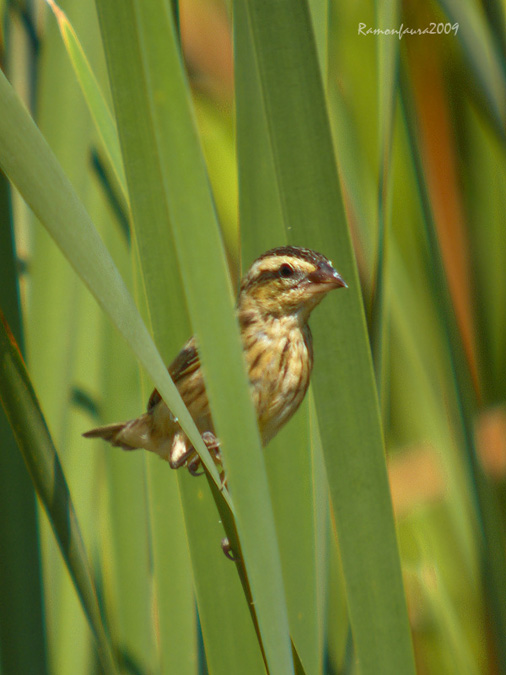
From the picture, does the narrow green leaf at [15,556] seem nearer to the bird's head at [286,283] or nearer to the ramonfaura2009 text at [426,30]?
the bird's head at [286,283]

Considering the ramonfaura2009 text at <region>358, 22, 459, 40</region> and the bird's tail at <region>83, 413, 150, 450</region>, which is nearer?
the bird's tail at <region>83, 413, 150, 450</region>

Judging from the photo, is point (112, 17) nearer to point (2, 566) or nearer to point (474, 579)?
point (2, 566)

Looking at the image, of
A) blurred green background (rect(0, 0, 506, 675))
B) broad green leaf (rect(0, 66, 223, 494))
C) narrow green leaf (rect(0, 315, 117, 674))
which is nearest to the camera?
broad green leaf (rect(0, 66, 223, 494))

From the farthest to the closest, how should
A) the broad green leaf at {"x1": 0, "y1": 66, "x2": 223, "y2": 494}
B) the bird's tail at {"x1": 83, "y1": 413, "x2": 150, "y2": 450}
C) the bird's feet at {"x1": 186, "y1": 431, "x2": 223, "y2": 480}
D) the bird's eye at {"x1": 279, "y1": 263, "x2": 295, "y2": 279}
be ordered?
the bird's eye at {"x1": 279, "y1": 263, "x2": 295, "y2": 279}, the bird's feet at {"x1": 186, "y1": 431, "x2": 223, "y2": 480}, the bird's tail at {"x1": 83, "y1": 413, "x2": 150, "y2": 450}, the broad green leaf at {"x1": 0, "y1": 66, "x2": 223, "y2": 494}

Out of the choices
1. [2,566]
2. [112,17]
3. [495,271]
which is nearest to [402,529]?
[495,271]

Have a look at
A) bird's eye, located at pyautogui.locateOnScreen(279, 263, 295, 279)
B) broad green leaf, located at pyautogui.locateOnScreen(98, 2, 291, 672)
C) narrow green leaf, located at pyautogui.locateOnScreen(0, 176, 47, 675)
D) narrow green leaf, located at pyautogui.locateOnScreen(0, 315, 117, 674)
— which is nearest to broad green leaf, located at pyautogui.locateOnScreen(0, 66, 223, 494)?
broad green leaf, located at pyautogui.locateOnScreen(98, 2, 291, 672)

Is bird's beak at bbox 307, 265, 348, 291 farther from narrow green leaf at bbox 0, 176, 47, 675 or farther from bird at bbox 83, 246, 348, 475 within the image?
narrow green leaf at bbox 0, 176, 47, 675

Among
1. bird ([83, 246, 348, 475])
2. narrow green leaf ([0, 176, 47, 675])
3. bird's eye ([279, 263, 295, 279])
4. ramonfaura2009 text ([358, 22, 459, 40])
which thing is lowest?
narrow green leaf ([0, 176, 47, 675])

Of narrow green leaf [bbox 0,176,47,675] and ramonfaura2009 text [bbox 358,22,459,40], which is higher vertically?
ramonfaura2009 text [bbox 358,22,459,40]
